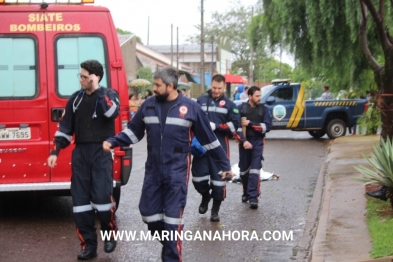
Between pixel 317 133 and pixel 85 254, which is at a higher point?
pixel 85 254

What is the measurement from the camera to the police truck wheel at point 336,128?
77.1ft

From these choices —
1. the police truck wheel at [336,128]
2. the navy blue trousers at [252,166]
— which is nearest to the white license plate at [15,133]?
the navy blue trousers at [252,166]

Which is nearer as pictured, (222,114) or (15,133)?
(15,133)

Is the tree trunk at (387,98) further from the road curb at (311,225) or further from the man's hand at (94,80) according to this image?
the man's hand at (94,80)

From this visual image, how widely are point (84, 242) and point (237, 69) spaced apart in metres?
74.9

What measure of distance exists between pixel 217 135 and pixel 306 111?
47.3 feet

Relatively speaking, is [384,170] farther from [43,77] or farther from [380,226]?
[43,77]

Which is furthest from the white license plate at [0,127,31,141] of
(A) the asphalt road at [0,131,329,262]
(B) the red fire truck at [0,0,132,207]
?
(A) the asphalt road at [0,131,329,262]

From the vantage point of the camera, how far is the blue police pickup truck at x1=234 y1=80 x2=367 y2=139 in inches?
907

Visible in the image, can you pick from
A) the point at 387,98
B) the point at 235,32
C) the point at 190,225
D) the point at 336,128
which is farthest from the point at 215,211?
the point at 235,32

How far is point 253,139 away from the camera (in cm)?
1014

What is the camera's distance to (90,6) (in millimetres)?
8789

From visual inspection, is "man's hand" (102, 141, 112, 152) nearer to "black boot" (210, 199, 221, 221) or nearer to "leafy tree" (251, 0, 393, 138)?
"black boot" (210, 199, 221, 221)

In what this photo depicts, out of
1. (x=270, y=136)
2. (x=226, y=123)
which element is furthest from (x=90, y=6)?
(x=270, y=136)
